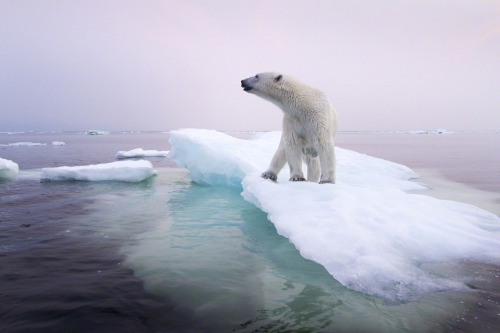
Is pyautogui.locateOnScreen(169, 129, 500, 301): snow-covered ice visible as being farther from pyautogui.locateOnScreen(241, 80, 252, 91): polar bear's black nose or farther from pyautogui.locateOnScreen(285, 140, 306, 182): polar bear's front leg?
pyautogui.locateOnScreen(241, 80, 252, 91): polar bear's black nose

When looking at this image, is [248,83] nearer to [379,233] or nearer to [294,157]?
[294,157]

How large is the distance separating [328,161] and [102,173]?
9.09 meters

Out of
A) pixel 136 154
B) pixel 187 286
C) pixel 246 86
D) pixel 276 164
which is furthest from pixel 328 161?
pixel 136 154

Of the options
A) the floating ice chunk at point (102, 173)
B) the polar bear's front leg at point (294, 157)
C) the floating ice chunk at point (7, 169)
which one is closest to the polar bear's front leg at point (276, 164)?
the polar bear's front leg at point (294, 157)

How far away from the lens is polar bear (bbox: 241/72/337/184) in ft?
15.1

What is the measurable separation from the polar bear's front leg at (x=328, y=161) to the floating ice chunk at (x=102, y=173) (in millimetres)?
8091

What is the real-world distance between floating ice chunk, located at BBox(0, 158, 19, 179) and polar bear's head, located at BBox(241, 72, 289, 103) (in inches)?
414

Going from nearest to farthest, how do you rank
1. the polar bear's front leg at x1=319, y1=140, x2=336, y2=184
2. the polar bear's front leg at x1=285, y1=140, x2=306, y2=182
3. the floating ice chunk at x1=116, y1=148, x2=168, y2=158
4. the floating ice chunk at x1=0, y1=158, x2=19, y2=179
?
the polar bear's front leg at x1=319, y1=140, x2=336, y2=184, the polar bear's front leg at x1=285, y1=140, x2=306, y2=182, the floating ice chunk at x1=0, y1=158, x2=19, y2=179, the floating ice chunk at x1=116, y1=148, x2=168, y2=158

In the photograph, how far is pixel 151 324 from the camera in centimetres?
220

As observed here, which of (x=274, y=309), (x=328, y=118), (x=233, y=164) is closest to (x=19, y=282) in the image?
(x=274, y=309)

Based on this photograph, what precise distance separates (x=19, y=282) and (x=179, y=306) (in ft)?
5.49

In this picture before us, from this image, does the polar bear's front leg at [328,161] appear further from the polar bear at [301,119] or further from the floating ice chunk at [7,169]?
the floating ice chunk at [7,169]

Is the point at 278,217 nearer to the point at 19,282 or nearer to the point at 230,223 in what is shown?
the point at 230,223

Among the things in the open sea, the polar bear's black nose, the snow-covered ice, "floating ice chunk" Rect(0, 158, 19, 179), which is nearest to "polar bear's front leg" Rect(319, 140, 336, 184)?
the snow-covered ice
